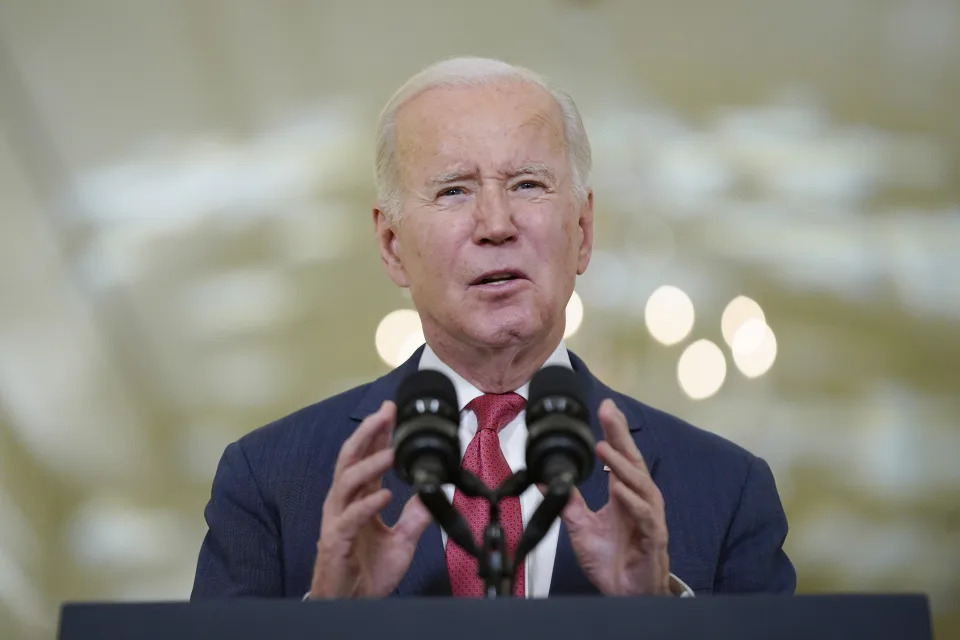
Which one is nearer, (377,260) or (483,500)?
(483,500)

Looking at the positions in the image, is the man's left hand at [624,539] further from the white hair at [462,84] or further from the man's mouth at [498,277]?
the white hair at [462,84]

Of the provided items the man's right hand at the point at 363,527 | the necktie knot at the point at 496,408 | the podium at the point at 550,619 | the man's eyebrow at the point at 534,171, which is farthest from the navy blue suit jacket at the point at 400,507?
the podium at the point at 550,619

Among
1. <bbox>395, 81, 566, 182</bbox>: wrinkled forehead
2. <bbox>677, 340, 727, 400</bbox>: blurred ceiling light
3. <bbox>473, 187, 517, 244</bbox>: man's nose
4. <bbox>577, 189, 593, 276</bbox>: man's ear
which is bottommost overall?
<bbox>473, 187, 517, 244</bbox>: man's nose

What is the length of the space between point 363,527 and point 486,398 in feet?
1.43

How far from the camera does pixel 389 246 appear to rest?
179cm

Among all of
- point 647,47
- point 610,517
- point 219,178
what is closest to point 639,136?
point 647,47

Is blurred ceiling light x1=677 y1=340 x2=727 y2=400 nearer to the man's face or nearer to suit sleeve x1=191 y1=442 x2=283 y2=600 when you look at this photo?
the man's face

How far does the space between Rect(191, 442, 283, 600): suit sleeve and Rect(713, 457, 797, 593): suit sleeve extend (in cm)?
61

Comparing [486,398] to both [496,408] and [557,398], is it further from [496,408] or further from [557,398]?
[557,398]

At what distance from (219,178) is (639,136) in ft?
3.68

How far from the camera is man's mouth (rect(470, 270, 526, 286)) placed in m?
1.59

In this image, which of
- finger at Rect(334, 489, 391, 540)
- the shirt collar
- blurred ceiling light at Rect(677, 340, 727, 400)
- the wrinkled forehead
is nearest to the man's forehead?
the wrinkled forehead

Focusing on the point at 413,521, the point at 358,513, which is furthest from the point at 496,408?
the point at 358,513

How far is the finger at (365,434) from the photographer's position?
116 centimetres
